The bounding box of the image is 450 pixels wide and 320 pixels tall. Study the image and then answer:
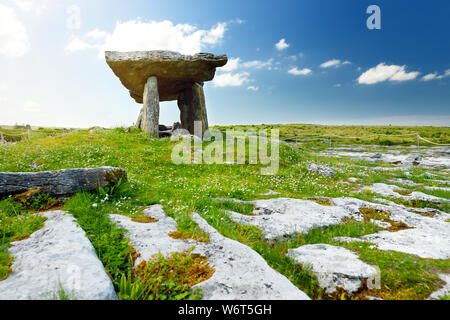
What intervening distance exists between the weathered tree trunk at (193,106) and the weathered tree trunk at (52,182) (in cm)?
1869

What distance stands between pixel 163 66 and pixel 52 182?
16.8 meters

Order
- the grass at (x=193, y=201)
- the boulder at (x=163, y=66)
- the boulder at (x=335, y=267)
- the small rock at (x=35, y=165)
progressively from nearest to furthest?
the boulder at (x=335, y=267) < the grass at (x=193, y=201) < the small rock at (x=35, y=165) < the boulder at (x=163, y=66)

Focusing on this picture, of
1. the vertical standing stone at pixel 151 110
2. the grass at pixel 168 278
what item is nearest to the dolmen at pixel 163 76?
the vertical standing stone at pixel 151 110

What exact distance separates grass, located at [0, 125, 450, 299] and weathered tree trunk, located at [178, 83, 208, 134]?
9385mm

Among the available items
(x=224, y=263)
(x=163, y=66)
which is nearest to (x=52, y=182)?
(x=224, y=263)

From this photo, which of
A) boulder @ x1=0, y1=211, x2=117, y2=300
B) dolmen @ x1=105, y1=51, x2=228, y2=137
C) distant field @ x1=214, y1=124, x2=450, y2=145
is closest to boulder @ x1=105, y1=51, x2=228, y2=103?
dolmen @ x1=105, y1=51, x2=228, y2=137

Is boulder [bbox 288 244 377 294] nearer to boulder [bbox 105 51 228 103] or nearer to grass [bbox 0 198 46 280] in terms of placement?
grass [bbox 0 198 46 280]

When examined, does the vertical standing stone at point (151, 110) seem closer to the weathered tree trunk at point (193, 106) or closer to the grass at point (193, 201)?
the grass at point (193, 201)

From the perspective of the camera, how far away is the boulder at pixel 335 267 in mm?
2874

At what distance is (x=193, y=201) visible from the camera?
648 centimetres

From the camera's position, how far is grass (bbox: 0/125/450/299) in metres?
3.03
